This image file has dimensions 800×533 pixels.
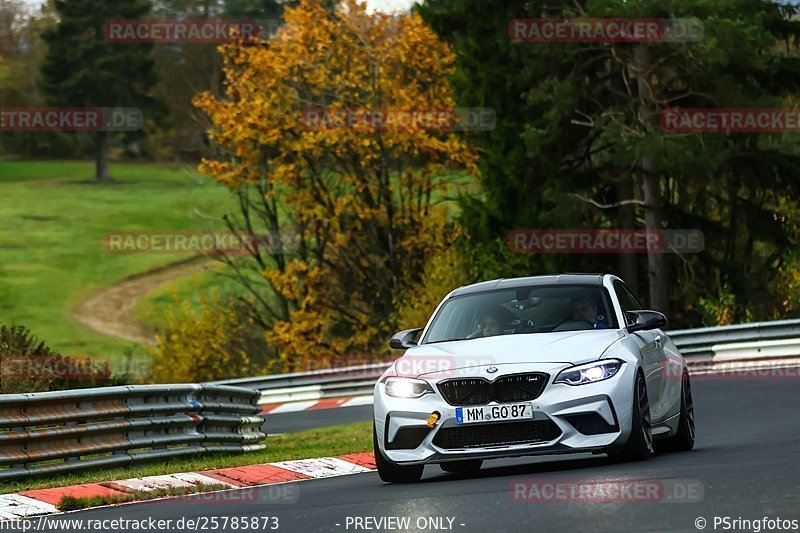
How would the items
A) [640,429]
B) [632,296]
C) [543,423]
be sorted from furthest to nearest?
1. [632,296]
2. [640,429]
3. [543,423]

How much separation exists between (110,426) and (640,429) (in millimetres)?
5416

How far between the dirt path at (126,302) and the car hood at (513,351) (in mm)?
57083

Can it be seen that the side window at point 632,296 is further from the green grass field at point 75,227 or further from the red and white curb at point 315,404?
the green grass field at point 75,227

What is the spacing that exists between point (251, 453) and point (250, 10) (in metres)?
83.1

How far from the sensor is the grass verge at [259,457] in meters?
14.0

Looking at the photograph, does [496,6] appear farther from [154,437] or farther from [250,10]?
[250,10]

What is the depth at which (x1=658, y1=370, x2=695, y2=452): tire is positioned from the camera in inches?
547

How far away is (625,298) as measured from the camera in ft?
46.6

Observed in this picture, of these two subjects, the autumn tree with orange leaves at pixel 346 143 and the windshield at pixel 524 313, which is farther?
the autumn tree with orange leaves at pixel 346 143

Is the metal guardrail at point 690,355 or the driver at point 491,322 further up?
the driver at point 491,322

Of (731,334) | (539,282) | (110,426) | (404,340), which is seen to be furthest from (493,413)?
(731,334)

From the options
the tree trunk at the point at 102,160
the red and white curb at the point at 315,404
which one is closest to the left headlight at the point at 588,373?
the red and white curb at the point at 315,404

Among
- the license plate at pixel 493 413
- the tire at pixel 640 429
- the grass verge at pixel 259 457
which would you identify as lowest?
the grass verge at pixel 259 457

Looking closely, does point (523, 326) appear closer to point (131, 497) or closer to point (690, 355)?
point (131, 497)
